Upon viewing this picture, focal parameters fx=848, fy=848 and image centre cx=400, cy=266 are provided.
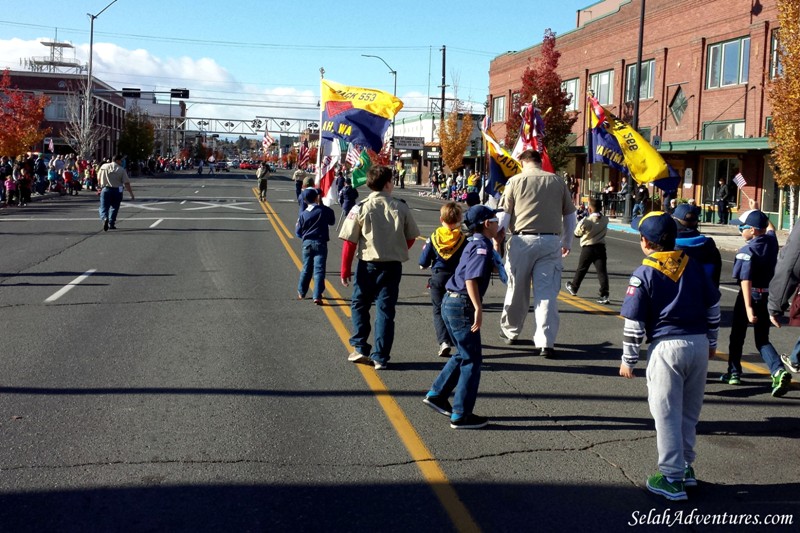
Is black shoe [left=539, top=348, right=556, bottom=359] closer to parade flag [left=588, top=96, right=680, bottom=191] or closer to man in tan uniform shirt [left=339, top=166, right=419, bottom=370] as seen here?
man in tan uniform shirt [left=339, top=166, right=419, bottom=370]

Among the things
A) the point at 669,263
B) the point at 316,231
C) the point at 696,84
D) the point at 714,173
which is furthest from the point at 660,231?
the point at 696,84

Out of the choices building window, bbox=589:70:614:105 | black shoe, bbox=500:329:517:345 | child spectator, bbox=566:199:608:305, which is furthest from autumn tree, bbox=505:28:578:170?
black shoe, bbox=500:329:517:345

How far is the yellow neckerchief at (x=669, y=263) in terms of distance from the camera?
4.95 m

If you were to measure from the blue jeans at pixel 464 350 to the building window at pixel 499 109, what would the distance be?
2035 inches

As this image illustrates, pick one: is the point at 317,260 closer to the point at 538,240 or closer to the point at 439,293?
the point at 439,293

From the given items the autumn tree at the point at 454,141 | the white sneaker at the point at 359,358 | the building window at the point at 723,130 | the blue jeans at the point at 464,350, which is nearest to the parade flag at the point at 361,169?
the white sneaker at the point at 359,358

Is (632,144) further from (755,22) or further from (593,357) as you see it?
(755,22)

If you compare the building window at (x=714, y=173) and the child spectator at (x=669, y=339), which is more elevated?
the building window at (x=714, y=173)

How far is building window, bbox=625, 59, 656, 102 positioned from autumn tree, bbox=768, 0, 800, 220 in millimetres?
14648

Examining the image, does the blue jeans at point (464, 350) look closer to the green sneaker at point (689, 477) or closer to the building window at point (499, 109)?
the green sneaker at point (689, 477)

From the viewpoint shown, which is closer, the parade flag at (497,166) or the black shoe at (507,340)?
the black shoe at (507,340)

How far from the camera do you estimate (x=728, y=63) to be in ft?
108

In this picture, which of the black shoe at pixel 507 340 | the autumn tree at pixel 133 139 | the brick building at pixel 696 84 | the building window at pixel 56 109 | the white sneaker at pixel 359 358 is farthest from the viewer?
the building window at pixel 56 109

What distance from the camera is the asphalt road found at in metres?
4.66
